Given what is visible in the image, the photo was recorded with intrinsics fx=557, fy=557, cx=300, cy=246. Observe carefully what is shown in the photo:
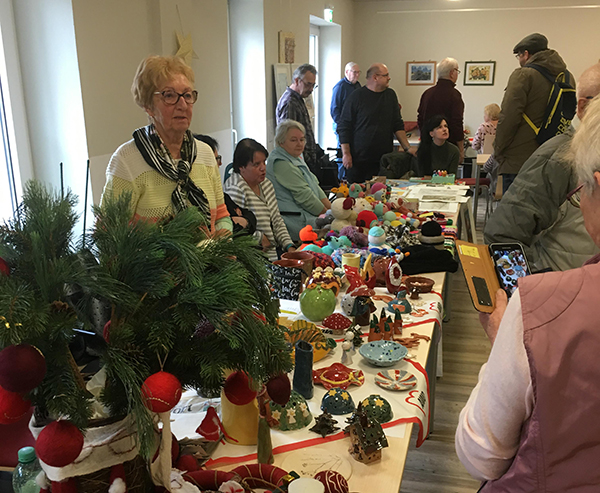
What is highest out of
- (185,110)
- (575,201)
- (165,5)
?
(165,5)

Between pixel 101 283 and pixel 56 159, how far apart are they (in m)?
2.32

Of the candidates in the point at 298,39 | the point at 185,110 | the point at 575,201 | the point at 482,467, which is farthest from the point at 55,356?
the point at 298,39

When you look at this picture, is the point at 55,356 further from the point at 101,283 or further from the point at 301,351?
the point at 301,351

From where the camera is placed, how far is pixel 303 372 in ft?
4.39

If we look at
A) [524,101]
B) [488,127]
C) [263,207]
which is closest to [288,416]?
[263,207]

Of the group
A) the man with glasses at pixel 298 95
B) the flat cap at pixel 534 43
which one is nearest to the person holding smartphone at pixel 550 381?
the flat cap at pixel 534 43

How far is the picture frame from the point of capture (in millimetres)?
9109

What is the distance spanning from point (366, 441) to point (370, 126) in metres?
4.21

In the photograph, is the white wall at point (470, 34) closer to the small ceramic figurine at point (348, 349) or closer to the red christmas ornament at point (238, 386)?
the small ceramic figurine at point (348, 349)

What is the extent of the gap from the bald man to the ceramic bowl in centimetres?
360

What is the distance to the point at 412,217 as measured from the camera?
298 cm

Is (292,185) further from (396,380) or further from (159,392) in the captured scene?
(159,392)

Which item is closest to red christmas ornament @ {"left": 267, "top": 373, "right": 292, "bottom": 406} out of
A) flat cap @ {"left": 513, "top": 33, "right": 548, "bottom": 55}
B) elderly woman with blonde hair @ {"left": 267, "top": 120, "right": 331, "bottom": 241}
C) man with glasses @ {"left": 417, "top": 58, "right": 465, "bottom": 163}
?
elderly woman with blonde hair @ {"left": 267, "top": 120, "right": 331, "bottom": 241}

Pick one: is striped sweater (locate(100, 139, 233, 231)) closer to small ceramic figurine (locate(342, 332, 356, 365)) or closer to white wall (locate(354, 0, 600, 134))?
small ceramic figurine (locate(342, 332, 356, 365))
